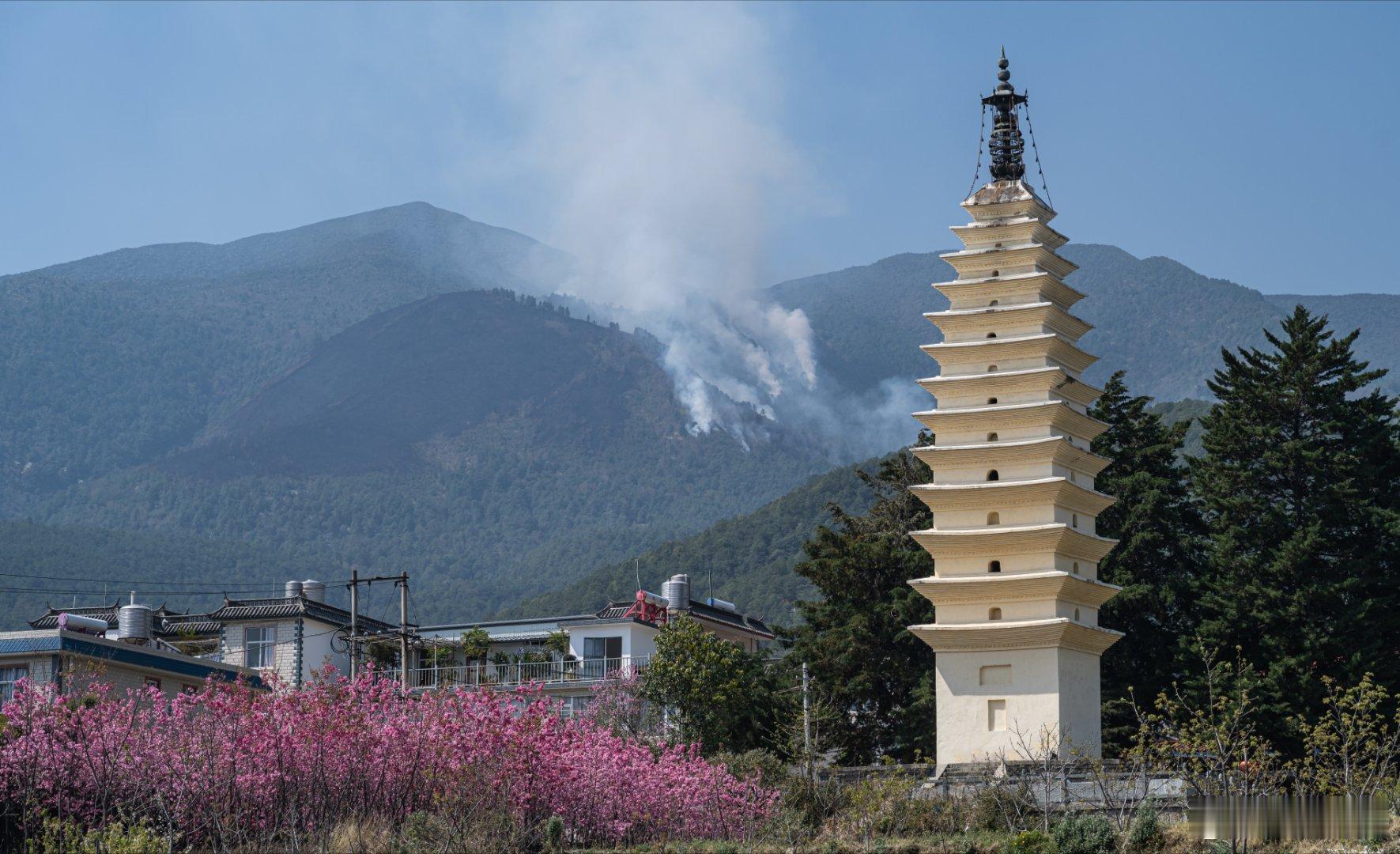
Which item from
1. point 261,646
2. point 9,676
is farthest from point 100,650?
point 261,646

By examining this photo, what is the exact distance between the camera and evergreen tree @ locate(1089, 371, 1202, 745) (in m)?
52.0

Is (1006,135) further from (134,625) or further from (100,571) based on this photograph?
(100,571)

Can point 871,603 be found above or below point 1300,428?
below

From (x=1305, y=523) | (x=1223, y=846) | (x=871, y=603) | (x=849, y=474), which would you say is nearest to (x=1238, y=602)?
(x=1305, y=523)

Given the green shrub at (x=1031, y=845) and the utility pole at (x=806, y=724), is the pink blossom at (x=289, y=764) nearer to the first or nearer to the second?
the green shrub at (x=1031, y=845)

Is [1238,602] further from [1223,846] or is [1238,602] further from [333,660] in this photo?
[333,660]

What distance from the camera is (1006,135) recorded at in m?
57.9

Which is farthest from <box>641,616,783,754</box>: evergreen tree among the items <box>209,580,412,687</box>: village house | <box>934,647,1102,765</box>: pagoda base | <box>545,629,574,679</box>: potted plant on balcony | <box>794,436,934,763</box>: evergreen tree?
<box>209,580,412,687</box>: village house

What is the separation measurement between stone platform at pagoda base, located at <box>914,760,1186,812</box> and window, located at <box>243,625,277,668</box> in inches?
1200

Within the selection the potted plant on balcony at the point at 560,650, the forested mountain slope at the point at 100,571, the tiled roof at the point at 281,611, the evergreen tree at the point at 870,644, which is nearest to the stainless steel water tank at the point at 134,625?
the tiled roof at the point at 281,611

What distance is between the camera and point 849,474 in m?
132

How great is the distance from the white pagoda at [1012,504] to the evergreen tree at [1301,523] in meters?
4.19

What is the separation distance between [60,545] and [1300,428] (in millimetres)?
147116

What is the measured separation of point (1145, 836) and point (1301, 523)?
22.8 metres
